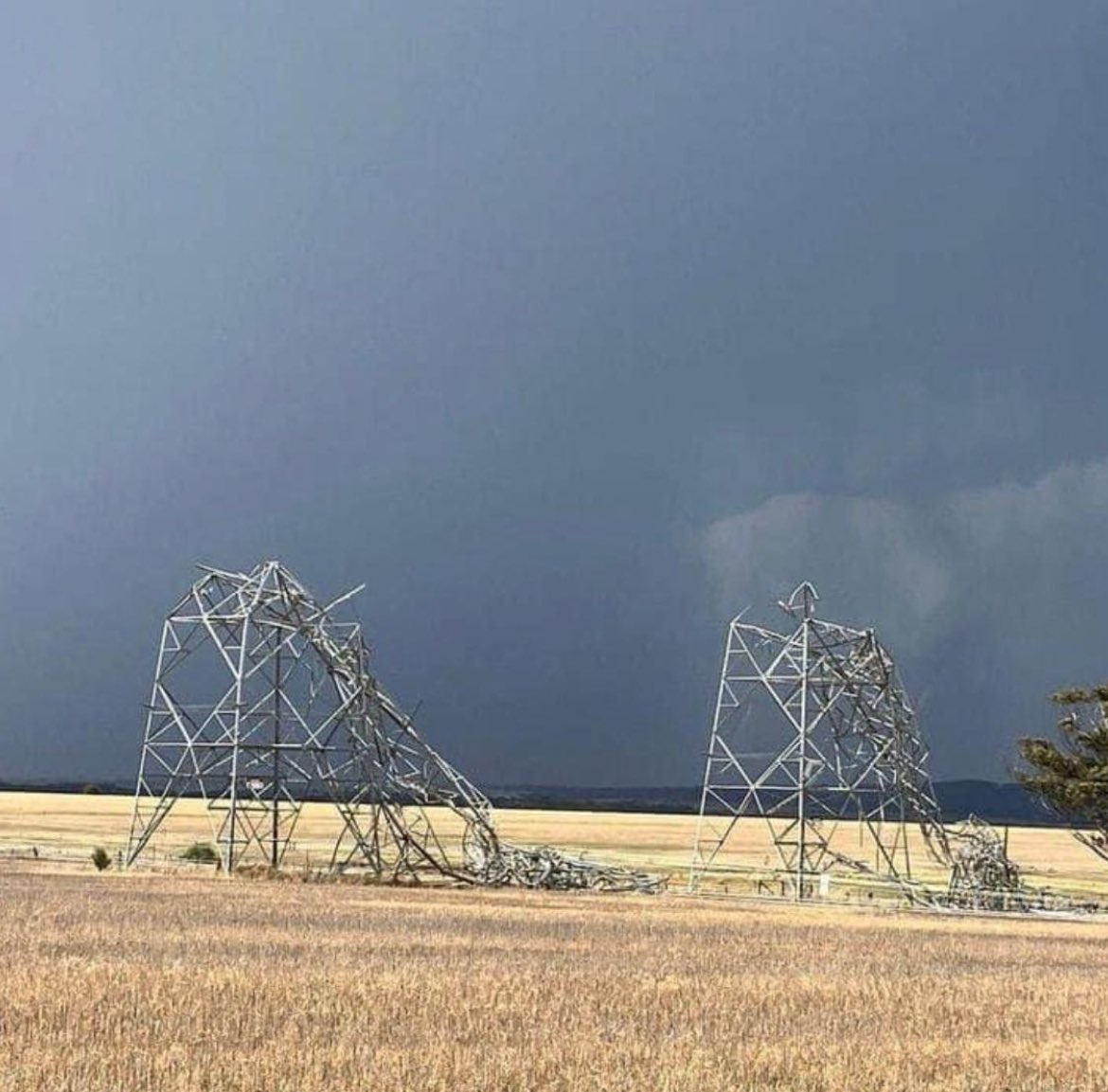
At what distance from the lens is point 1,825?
11512 centimetres

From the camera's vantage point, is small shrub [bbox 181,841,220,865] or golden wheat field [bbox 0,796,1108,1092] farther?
small shrub [bbox 181,841,220,865]

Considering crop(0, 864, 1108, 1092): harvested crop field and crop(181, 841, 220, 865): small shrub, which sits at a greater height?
crop(181, 841, 220, 865): small shrub

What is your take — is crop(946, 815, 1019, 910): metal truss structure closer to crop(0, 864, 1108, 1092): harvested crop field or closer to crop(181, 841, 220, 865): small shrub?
crop(0, 864, 1108, 1092): harvested crop field

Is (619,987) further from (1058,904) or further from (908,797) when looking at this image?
(908,797)

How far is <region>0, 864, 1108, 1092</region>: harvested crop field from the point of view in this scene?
16188mm

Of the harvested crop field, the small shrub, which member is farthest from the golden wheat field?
the small shrub

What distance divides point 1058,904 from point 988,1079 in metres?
48.2

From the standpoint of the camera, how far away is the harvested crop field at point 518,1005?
1619 centimetres

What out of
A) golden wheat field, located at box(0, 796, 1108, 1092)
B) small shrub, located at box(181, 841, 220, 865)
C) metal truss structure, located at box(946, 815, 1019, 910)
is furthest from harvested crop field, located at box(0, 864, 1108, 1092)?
small shrub, located at box(181, 841, 220, 865)

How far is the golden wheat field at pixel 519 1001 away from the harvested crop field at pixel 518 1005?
6 cm

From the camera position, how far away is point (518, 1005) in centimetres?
2162

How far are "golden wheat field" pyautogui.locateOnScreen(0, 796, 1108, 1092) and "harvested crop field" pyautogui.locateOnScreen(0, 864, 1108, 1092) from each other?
0.06 m

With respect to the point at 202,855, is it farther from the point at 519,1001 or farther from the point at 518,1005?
the point at 518,1005

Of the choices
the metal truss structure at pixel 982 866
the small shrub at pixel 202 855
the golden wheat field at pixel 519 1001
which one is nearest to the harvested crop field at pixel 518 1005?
the golden wheat field at pixel 519 1001
